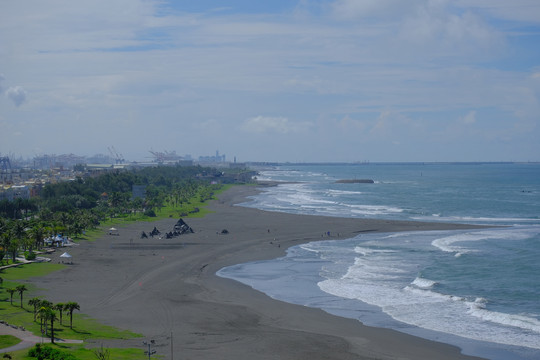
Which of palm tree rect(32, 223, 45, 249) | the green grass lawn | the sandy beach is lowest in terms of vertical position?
the sandy beach

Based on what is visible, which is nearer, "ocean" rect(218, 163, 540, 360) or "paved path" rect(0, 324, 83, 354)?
"paved path" rect(0, 324, 83, 354)

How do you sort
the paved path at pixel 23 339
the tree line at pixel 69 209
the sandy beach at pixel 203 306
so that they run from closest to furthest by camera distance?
the paved path at pixel 23 339 → the sandy beach at pixel 203 306 → the tree line at pixel 69 209

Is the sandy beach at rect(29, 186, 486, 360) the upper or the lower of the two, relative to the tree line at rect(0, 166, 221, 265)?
lower

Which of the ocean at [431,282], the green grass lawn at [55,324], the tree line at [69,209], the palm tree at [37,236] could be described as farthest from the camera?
the palm tree at [37,236]

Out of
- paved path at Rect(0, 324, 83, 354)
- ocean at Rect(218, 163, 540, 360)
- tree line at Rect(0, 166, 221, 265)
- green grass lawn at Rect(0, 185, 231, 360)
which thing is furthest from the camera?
tree line at Rect(0, 166, 221, 265)

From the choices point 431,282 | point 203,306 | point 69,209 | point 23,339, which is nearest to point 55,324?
point 23,339

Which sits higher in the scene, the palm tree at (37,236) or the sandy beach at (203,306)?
the palm tree at (37,236)

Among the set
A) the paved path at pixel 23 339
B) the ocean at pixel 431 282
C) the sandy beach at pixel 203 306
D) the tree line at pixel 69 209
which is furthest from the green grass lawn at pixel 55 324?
the ocean at pixel 431 282

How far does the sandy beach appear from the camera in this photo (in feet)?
94.7

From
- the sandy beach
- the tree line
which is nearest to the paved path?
the sandy beach

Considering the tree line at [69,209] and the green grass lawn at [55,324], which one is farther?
the tree line at [69,209]

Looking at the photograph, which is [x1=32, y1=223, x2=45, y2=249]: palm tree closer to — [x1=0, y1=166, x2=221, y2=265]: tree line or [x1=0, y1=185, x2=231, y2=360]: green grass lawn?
[x1=0, y1=166, x2=221, y2=265]: tree line

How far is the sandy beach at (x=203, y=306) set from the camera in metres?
28.9

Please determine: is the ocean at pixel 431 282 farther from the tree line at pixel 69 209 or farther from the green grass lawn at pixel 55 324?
the tree line at pixel 69 209
